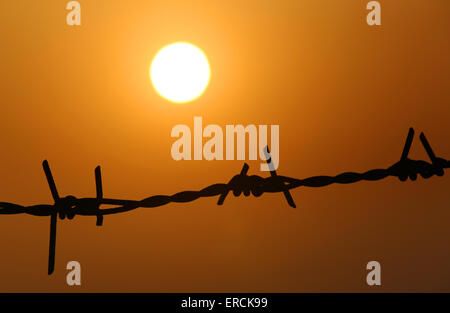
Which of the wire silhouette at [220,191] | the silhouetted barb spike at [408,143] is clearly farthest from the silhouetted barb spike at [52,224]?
the silhouetted barb spike at [408,143]

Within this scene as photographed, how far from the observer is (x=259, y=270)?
6.30 m

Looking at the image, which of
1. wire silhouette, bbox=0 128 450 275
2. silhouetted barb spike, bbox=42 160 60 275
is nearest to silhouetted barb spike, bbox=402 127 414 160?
wire silhouette, bbox=0 128 450 275

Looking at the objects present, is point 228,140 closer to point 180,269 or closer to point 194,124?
point 194,124

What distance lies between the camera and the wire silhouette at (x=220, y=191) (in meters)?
1.02

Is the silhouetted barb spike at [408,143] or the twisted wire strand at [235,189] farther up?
the silhouetted barb spike at [408,143]

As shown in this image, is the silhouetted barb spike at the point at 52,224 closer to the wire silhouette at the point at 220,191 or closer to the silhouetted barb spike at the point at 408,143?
the wire silhouette at the point at 220,191

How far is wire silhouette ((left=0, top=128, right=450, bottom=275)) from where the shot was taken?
3.34ft

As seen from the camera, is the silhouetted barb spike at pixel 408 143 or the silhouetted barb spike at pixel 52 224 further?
the silhouetted barb spike at pixel 408 143

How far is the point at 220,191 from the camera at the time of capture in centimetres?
109

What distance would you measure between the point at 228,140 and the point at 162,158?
1067mm

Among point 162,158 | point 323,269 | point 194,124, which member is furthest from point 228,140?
point 323,269

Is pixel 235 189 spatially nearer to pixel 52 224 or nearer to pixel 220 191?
pixel 220 191

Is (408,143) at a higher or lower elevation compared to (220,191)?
higher

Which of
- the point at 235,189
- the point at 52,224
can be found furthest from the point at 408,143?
the point at 52,224
